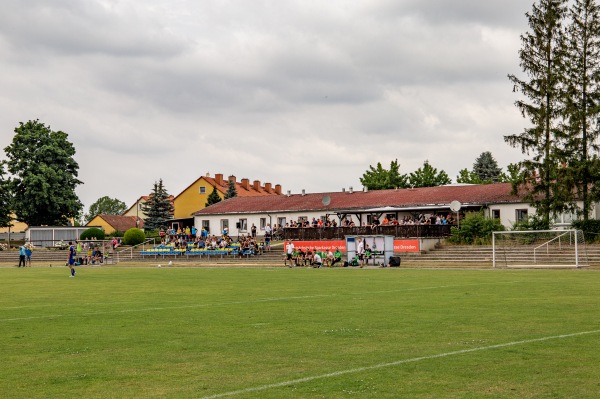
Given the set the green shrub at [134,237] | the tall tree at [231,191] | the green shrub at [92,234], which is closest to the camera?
the green shrub at [134,237]

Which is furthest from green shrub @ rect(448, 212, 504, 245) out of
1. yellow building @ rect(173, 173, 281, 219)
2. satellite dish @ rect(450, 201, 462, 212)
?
yellow building @ rect(173, 173, 281, 219)

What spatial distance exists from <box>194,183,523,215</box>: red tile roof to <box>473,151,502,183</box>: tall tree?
168ft

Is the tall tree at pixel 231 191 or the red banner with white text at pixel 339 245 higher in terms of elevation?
the tall tree at pixel 231 191

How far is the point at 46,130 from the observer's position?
9444 centimetres

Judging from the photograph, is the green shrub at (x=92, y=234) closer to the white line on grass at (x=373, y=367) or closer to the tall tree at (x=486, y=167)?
the tall tree at (x=486, y=167)

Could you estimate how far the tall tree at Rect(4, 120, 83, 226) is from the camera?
90.8m

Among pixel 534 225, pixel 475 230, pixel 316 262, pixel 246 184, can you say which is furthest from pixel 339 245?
pixel 246 184

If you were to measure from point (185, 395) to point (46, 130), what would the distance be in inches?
3567

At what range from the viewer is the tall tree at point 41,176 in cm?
9075

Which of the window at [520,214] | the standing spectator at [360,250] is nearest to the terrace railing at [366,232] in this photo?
the window at [520,214]

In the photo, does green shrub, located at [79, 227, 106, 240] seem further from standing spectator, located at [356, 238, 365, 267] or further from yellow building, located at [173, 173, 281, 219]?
standing spectator, located at [356, 238, 365, 267]

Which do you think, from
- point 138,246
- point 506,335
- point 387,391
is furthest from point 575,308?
point 138,246

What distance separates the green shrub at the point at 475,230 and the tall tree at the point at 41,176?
50.4 metres

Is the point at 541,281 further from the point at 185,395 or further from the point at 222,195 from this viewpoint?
the point at 222,195
